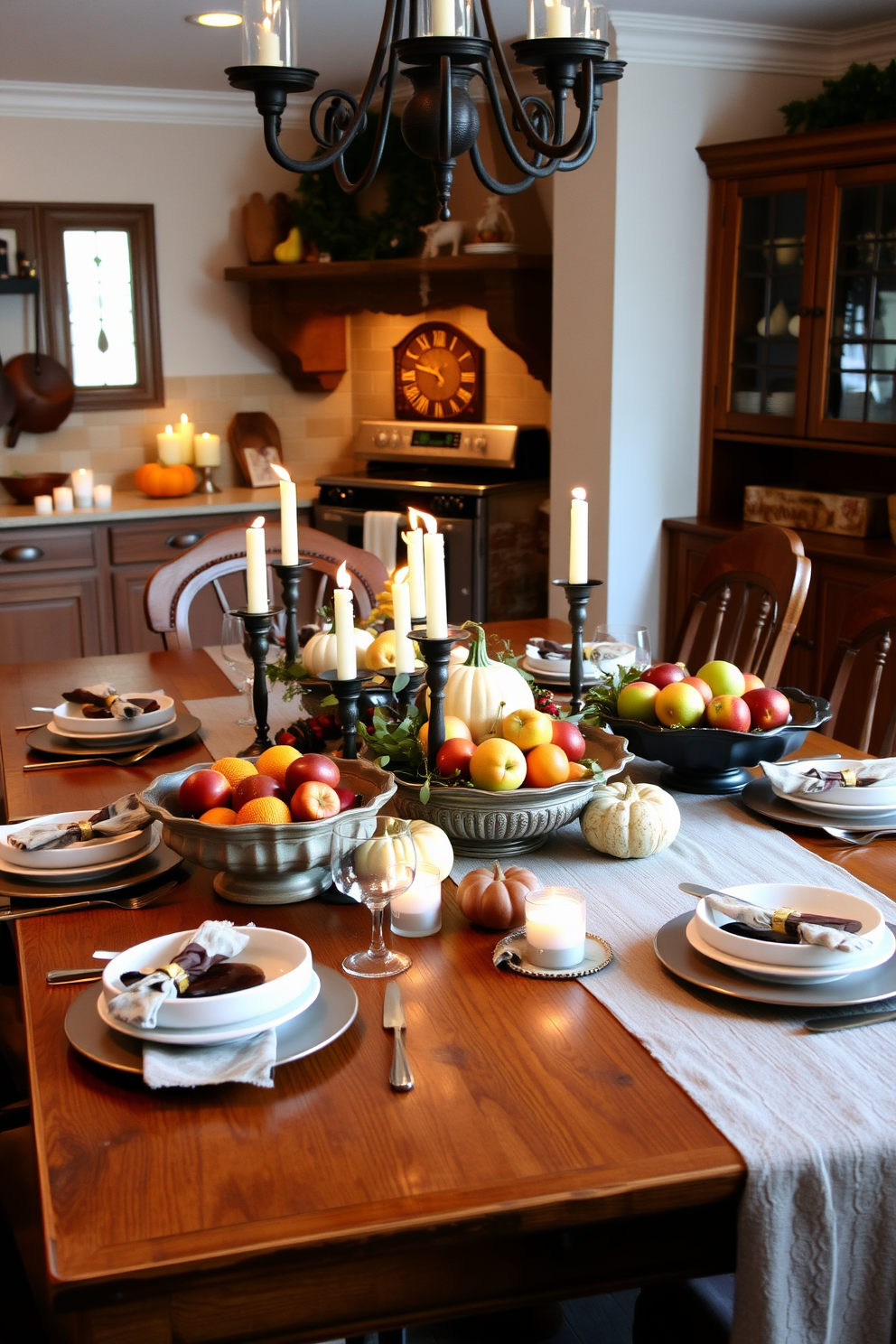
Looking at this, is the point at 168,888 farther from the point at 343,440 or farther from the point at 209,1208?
the point at 343,440

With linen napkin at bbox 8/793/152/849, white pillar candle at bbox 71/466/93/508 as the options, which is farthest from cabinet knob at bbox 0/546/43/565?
linen napkin at bbox 8/793/152/849

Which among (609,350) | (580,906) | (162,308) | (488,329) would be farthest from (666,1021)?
(162,308)

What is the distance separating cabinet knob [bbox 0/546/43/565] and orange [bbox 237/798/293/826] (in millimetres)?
3216

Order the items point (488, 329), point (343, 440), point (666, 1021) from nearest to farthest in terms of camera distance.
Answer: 1. point (666, 1021)
2. point (488, 329)
3. point (343, 440)

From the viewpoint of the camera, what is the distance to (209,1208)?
0.90 m

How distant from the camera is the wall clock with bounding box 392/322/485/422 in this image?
485 cm

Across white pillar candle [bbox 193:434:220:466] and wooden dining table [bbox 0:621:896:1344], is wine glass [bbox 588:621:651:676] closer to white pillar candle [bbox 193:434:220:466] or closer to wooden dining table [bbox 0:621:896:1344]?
wooden dining table [bbox 0:621:896:1344]

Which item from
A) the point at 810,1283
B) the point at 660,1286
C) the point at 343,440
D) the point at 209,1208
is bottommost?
the point at 660,1286

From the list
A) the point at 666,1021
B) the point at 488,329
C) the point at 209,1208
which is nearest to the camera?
the point at 209,1208

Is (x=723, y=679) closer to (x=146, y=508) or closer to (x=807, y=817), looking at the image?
(x=807, y=817)

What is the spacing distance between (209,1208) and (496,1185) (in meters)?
0.21

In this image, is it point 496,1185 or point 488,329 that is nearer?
point 496,1185

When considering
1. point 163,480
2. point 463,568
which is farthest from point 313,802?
point 163,480

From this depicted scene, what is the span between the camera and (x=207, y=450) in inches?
191
